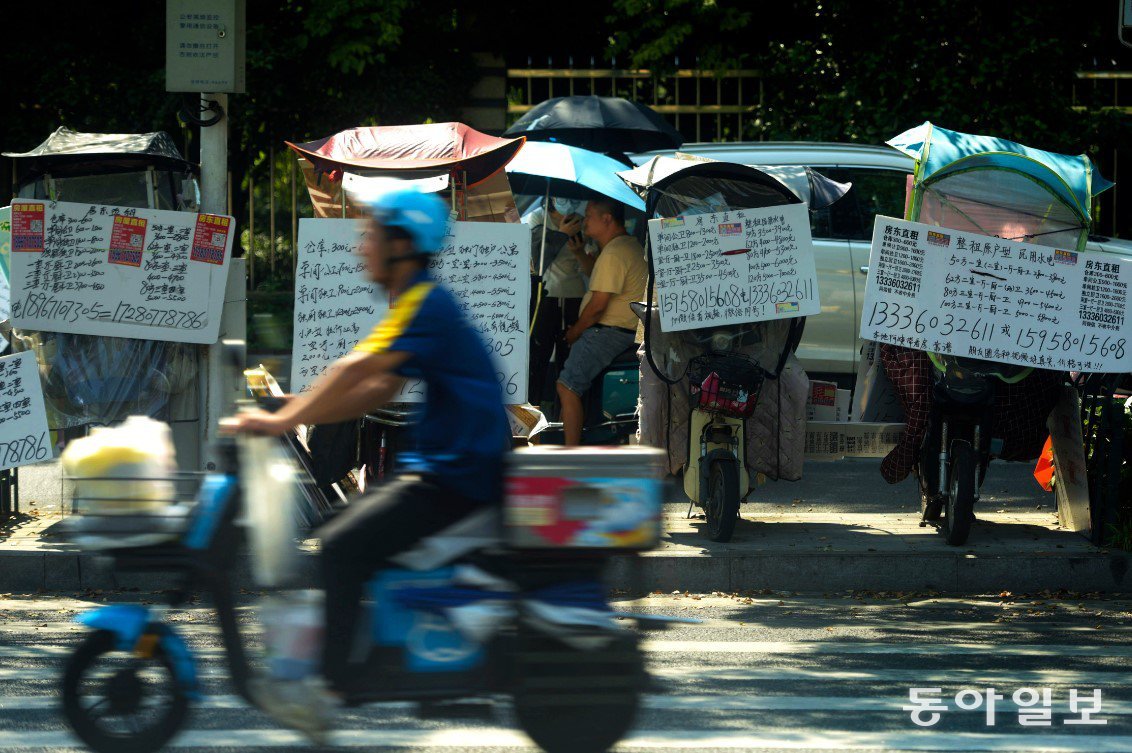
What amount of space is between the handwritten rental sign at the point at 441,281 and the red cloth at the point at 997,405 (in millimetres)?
2080

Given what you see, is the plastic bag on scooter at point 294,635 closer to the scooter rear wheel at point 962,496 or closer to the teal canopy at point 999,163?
the scooter rear wheel at point 962,496

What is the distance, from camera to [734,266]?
306 inches

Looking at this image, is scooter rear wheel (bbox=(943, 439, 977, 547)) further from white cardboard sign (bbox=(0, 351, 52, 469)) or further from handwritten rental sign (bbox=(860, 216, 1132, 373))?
white cardboard sign (bbox=(0, 351, 52, 469))

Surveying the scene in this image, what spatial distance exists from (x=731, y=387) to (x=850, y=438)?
0.88m

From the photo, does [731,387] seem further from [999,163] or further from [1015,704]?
[1015,704]

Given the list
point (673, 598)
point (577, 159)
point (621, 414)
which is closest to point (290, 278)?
point (577, 159)

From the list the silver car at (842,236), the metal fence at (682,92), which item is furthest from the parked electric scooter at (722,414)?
the metal fence at (682,92)

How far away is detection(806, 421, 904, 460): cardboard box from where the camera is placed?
25.9 feet

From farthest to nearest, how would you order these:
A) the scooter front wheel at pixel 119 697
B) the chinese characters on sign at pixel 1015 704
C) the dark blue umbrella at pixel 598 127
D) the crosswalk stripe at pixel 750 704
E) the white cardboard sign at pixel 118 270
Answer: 1. the dark blue umbrella at pixel 598 127
2. the white cardboard sign at pixel 118 270
3. the crosswalk stripe at pixel 750 704
4. the chinese characters on sign at pixel 1015 704
5. the scooter front wheel at pixel 119 697

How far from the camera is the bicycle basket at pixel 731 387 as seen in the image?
753 centimetres

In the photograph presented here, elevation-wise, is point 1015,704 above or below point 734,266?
below

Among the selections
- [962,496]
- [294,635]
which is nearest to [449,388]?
[294,635]

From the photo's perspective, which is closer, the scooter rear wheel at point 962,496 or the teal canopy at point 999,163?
the scooter rear wheel at point 962,496

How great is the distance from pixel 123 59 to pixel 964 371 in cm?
1126
